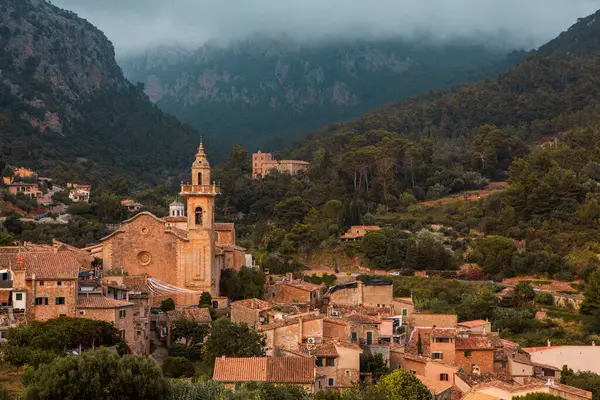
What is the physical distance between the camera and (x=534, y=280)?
2158 inches

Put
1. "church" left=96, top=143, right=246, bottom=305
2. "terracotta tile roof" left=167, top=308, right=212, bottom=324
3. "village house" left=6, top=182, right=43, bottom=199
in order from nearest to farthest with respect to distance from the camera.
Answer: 1. "terracotta tile roof" left=167, top=308, right=212, bottom=324
2. "church" left=96, top=143, right=246, bottom=305
3. "village house" left=6, top=182, right=43, bottom=199

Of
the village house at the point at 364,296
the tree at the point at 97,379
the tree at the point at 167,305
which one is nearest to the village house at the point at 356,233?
the village house at the point at 364,296

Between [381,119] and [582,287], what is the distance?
55.5 metres

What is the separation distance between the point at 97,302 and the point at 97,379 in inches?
306

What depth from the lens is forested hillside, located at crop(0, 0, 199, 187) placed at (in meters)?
112

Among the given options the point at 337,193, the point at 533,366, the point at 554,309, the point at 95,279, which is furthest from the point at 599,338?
the point at 337,193

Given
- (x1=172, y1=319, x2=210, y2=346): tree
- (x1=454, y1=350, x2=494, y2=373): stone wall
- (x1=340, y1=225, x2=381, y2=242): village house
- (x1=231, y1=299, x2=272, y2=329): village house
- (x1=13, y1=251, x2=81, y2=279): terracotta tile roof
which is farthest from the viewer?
(x1=340, y1=225, x2=381, y2=242): village house

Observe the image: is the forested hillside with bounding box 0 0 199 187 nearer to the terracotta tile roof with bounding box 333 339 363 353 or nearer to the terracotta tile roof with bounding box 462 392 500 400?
the terracotta tile roof with bounding box 333 339 363 353

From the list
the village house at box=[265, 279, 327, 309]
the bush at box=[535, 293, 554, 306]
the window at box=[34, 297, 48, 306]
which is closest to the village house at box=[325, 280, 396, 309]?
the village house at box=[265, 279, 327, 309]

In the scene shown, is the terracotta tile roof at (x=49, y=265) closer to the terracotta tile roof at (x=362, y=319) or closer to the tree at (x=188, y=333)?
the tree at (x=188, y=333)

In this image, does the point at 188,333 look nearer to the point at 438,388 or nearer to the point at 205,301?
the point at 205,301

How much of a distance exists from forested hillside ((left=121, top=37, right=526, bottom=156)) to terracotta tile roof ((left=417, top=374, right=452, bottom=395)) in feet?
356

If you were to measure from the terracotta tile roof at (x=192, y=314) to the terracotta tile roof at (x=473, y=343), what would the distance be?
9.60 meters

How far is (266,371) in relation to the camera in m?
27.3
